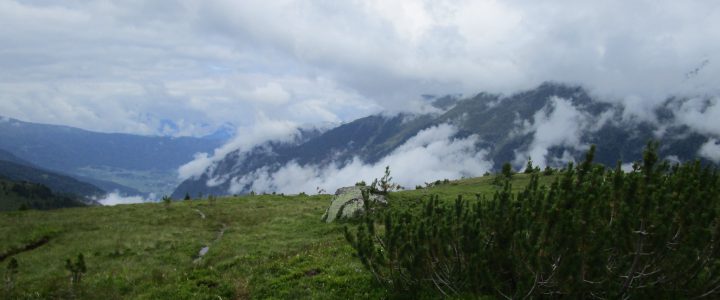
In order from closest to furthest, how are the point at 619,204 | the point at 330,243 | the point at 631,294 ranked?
the point at 619,204
the point at 631,294
the point at 330,243

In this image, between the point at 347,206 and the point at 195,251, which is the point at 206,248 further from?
the point at 347,206

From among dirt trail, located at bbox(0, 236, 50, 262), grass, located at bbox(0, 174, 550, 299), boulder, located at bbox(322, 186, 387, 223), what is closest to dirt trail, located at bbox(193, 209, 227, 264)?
grass, located at bbox(0, 174, 550, 299)

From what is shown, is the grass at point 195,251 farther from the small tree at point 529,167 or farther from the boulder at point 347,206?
the boulder at point 347,206

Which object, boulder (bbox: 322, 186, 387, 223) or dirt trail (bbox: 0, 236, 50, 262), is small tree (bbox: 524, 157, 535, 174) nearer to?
boulder (bbox: 322, 186, 387, 223)

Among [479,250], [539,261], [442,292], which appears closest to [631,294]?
[539,261]

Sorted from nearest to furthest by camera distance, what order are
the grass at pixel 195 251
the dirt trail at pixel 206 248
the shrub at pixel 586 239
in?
the shrub at pixel 586 239 < the grass at pixel 195 251 < the dirt trail at pixel 206 248

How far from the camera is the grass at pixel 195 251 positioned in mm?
17359

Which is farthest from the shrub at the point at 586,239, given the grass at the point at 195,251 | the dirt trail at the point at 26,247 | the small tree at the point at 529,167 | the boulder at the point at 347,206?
the small tree at the point at 529,167

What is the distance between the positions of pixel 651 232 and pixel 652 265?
165 cm

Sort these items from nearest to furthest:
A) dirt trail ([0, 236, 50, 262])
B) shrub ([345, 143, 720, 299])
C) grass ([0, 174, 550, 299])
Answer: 1. shrub ([345, 143, 720, 299])
2. grass ([0, 174, 550, 299])
3. dirt trail ([0, 236, 50, 262])

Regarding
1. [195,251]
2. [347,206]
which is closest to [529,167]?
[347,206]

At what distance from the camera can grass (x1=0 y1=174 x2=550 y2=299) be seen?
57.0 ft

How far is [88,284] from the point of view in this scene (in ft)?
66.2

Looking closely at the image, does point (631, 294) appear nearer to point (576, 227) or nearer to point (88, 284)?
point (576, 227)
